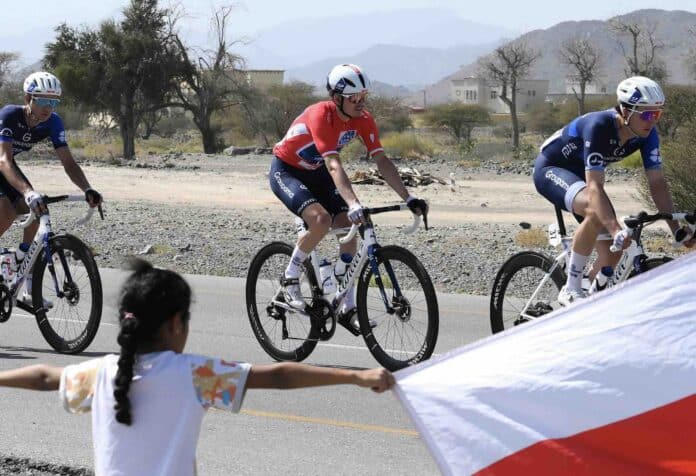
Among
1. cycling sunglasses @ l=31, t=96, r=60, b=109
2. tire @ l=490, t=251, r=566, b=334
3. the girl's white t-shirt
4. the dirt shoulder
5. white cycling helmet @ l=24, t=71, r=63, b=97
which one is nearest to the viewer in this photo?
the girl's white t-shirt

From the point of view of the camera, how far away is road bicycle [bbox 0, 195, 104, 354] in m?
9.30

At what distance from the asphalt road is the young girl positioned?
138cm

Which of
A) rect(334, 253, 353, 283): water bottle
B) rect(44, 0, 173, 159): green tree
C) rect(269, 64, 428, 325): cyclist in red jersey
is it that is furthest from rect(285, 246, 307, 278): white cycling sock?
rect(44, 0, 173, 159): green tree

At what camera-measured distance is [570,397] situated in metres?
3.90

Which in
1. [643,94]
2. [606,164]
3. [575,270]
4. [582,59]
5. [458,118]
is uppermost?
[582,59]

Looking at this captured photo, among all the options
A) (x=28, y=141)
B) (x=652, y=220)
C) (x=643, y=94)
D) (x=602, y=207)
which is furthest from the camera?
(x=28, y=141)

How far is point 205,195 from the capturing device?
3472 centimetres

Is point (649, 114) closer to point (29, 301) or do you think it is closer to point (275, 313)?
point (275, 313)

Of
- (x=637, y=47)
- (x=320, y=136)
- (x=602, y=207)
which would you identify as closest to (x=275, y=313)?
(x=320, y=136)

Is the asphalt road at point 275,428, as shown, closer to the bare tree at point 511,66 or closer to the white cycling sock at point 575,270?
the white cycling sock at point 575,270

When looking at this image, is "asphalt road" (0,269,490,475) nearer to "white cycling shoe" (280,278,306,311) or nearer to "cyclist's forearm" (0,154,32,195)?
"white cycling shoe" (280,278,306,311)

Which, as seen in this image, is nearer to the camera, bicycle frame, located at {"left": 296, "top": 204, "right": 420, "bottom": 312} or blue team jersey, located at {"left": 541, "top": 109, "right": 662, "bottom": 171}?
blue team jersey, located at {"left": 541, "top": 109, "right": 662, "bottom": 171}

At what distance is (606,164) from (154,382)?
5.30m

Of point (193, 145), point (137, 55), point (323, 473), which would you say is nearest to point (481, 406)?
point (323, 473)
